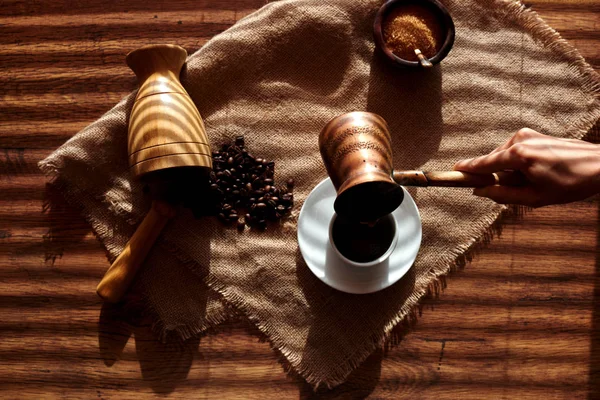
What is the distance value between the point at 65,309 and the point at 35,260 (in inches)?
6.2

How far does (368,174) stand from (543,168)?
1.31 ft

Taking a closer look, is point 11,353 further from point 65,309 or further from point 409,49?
point 409,49

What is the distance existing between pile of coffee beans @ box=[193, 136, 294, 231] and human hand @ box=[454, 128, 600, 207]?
0.49m

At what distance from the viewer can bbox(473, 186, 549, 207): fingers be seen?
3.71ft

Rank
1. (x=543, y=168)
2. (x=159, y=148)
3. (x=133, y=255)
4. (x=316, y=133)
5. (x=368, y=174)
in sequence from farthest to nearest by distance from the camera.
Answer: (x=316, y=133) < (x=133, y=255) < (x=159, y=148) < (x=543, y=168) < (x=368, y=174)

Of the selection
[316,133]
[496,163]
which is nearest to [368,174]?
[496,163]

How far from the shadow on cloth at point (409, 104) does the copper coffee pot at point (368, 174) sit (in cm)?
33

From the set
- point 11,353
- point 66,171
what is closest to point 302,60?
point 66,171

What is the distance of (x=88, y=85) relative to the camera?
1.48m

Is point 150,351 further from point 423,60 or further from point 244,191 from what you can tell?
point 423,60

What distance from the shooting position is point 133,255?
1.34 m

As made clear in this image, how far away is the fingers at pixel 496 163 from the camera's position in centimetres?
111

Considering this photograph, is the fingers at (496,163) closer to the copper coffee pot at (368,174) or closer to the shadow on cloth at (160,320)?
the copper coffee pot at (368,174)

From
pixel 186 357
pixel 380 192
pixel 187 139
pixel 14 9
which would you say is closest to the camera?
pixel 380 192
